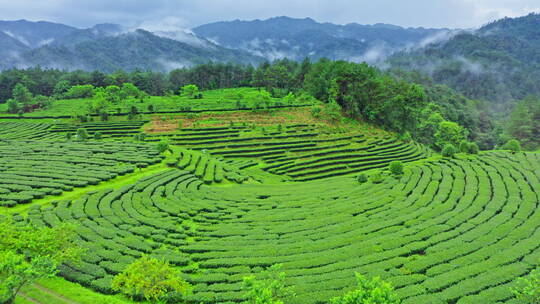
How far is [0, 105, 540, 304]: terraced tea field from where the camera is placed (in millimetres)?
21562

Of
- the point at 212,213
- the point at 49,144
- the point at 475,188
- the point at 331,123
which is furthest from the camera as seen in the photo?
the point at 331,123

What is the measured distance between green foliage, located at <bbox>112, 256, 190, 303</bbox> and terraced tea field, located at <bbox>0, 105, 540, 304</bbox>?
1444 mm

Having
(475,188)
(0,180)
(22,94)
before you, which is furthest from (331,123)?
(22,94)

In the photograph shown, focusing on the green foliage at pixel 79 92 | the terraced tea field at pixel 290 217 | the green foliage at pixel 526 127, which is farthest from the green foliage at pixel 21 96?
the green foliage at pixel 526 127

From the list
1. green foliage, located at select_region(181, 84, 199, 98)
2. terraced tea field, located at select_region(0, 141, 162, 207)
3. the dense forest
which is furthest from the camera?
green foliage, located at select_region(181, 84, 199, 98)

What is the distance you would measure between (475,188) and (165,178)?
37844 millimetres

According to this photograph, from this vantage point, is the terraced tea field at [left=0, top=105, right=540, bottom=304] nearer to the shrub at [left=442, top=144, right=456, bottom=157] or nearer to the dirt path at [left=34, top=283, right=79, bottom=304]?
the dirt path at [left=34, top=283, right=79, bottom=304]

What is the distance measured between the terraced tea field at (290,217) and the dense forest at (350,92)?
31.2m

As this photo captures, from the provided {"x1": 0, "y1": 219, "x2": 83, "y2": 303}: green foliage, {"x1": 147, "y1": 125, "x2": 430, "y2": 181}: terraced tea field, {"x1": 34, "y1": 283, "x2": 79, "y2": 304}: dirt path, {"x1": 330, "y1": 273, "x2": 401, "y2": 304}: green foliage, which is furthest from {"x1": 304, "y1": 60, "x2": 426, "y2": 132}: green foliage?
→ {"x1": 34, "y1": 283, "x2": 79, "y2": 304}: dirt path

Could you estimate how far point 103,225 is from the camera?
94.8 feet

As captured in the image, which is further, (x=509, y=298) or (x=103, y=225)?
(x=103, y=225)

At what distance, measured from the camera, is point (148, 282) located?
1877 cm

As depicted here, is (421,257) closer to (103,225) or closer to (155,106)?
(103,225)

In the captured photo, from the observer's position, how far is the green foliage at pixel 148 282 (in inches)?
740
